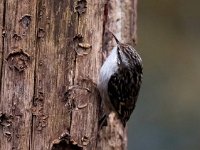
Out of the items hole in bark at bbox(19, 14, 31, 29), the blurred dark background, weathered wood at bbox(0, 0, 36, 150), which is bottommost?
weathered wood at bbox(0, 0, 36, 150)

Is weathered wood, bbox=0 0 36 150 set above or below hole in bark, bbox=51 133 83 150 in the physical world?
above

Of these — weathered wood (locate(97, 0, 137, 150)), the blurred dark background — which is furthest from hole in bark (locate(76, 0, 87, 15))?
the blurred dark background

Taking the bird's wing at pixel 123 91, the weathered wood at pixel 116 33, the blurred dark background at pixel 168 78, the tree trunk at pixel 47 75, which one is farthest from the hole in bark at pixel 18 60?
the blurred dark background at pixel 168 78

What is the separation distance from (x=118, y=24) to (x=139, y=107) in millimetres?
2366

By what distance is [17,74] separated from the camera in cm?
478

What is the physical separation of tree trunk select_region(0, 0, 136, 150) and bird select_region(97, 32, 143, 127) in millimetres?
300

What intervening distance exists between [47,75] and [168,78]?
124 inches

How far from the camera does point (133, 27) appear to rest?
18.1ft

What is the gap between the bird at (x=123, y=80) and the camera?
525 cm

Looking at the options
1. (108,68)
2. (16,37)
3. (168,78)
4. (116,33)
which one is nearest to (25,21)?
(16,37)

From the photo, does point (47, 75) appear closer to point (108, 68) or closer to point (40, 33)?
→ point (40, 33)

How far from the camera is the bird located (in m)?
5.25

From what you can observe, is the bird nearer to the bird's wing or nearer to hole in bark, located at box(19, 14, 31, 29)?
the bird's wing

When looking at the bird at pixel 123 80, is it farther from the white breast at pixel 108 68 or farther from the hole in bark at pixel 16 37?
the hole in bark at pixel 16 37
